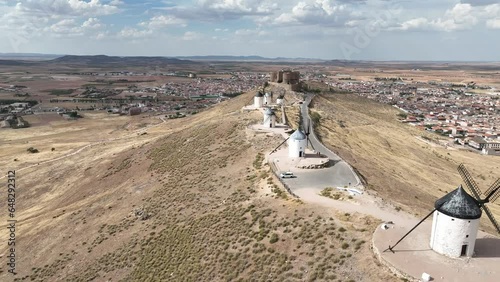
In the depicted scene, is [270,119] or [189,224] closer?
[189,224]

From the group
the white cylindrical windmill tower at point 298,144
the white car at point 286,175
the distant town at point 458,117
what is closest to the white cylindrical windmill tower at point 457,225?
the white car at point 286,175

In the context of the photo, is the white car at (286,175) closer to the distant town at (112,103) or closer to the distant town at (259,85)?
the distant town at (259,85)

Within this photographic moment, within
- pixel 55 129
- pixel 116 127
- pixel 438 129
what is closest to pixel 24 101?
pixel 55 129

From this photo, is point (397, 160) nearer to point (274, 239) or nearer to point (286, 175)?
point (286, 175)

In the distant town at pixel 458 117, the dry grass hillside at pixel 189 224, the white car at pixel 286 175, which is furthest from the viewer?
the distant town at pixel 458 117

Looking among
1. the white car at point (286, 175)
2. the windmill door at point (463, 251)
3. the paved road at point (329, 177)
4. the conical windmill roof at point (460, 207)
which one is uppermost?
the conical windmill roof at point (460, 207)

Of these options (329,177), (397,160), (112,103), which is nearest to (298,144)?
(329,177)

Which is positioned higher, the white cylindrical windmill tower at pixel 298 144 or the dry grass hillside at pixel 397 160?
the white cylindrical windmill tower at pixel 298 144
